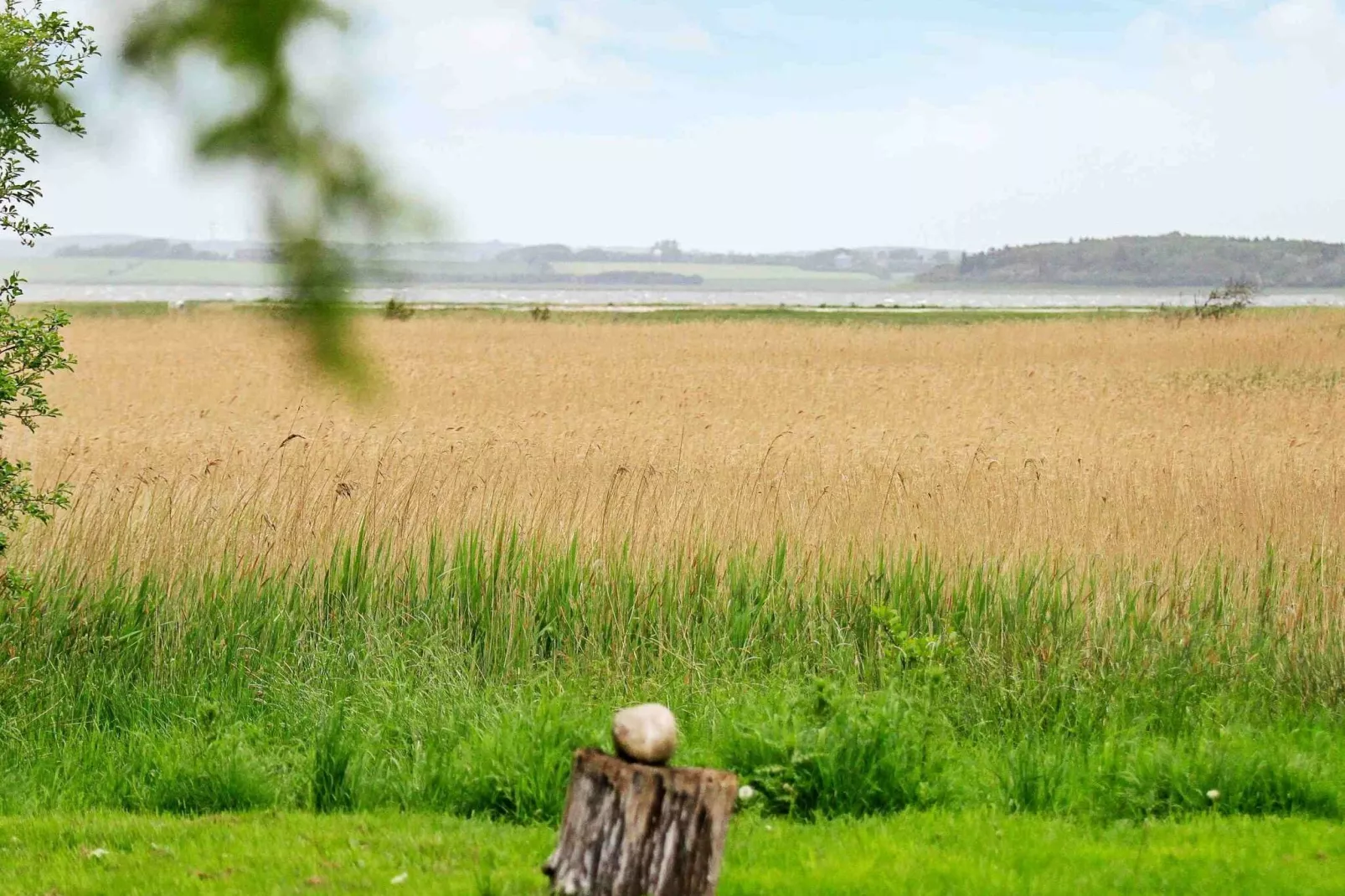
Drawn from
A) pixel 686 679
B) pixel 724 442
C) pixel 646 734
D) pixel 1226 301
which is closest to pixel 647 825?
pixel 646 734

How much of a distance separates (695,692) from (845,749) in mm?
1459

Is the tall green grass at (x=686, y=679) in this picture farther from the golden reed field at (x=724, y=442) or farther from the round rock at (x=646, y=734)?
the round rock at (x=646, y=734)

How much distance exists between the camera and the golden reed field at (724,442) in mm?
9000

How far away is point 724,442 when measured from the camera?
54.7 ft

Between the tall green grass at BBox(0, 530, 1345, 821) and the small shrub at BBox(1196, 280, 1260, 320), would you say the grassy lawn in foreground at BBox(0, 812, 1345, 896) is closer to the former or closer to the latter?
the tall green grass at BBox(0, 530, 1345, 821)

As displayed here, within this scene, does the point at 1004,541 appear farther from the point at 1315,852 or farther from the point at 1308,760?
the point at 1315,852

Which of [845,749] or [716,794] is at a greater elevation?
[716,794]

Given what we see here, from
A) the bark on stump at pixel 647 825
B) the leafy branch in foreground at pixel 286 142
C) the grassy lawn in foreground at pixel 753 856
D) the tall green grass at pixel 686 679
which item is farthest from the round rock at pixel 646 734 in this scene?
the leafy branch in foreground at pixel 286 142

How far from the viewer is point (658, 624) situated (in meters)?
7.79

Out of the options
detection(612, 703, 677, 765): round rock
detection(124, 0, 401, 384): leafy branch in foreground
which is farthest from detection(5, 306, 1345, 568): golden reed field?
detection(612, 703, 677, 765): round rock

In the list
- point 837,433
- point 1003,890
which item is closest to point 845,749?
point 1003,890

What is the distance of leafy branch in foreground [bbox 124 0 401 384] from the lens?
49.1 inches

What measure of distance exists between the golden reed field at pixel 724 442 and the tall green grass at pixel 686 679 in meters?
0.44

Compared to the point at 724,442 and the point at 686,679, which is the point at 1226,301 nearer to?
the point at 724,442
